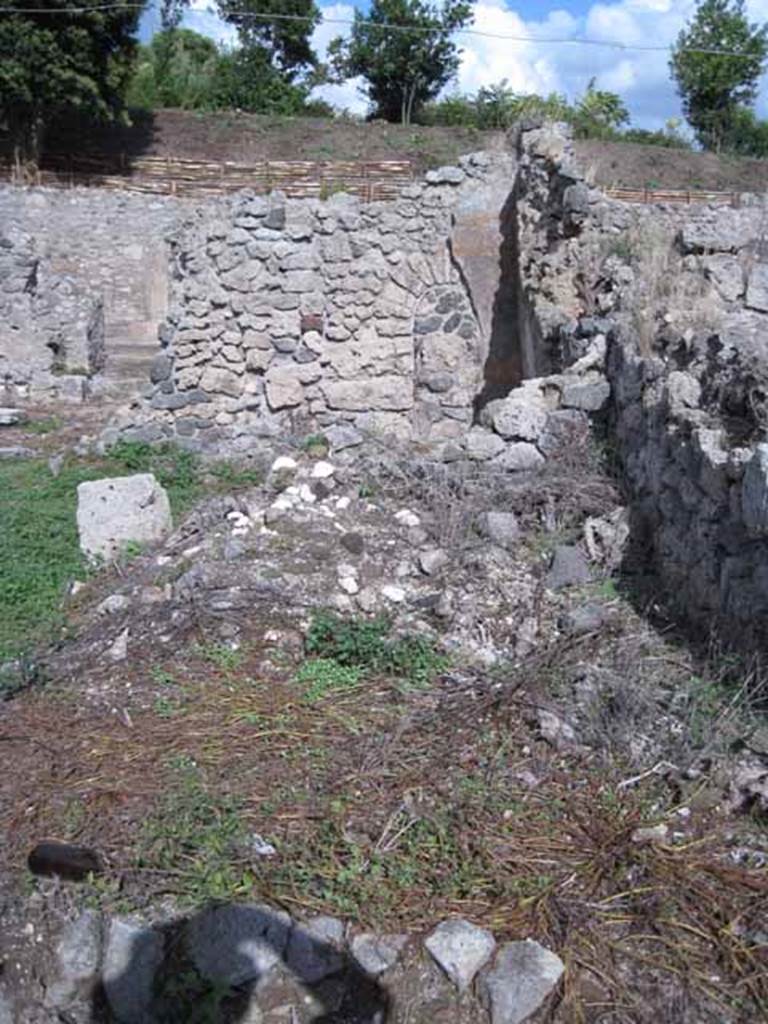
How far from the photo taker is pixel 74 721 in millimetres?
4145

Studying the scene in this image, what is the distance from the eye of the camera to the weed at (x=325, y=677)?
4312 millimetres

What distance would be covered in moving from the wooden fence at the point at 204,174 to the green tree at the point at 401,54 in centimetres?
598

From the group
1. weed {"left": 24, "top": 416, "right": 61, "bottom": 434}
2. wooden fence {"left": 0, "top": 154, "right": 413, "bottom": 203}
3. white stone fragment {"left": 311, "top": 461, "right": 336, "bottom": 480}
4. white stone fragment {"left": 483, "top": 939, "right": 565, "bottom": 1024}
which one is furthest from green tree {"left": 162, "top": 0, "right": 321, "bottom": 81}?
white stone fragment {"left": 483, "top": 939, "right": 565, "bottom": 1024}

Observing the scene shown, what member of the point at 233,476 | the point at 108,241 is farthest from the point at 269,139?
the point at 233,476

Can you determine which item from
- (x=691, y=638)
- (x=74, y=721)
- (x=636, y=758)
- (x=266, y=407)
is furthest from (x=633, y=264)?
(x=74, y=721)

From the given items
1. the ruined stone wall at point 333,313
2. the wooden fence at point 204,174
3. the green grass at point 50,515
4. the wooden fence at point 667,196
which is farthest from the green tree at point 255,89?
the green grass at point 50,515

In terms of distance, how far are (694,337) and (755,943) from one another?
3.67m

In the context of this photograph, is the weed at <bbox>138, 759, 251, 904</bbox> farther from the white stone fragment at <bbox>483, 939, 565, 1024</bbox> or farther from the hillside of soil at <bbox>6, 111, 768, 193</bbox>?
the hillside of soil at <bbox>6, 111, 768, 193</bbox>

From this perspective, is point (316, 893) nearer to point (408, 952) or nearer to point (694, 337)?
point (408, 952)

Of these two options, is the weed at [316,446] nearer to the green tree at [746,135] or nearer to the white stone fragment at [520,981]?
the white stone fragment at [520,981]

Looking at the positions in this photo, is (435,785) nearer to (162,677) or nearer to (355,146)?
(162,677)

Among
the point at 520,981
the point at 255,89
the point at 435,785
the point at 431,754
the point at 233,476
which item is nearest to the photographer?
the point at 520,981

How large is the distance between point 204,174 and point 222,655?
79.3 feet

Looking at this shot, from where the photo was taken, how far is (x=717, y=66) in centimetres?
3238
